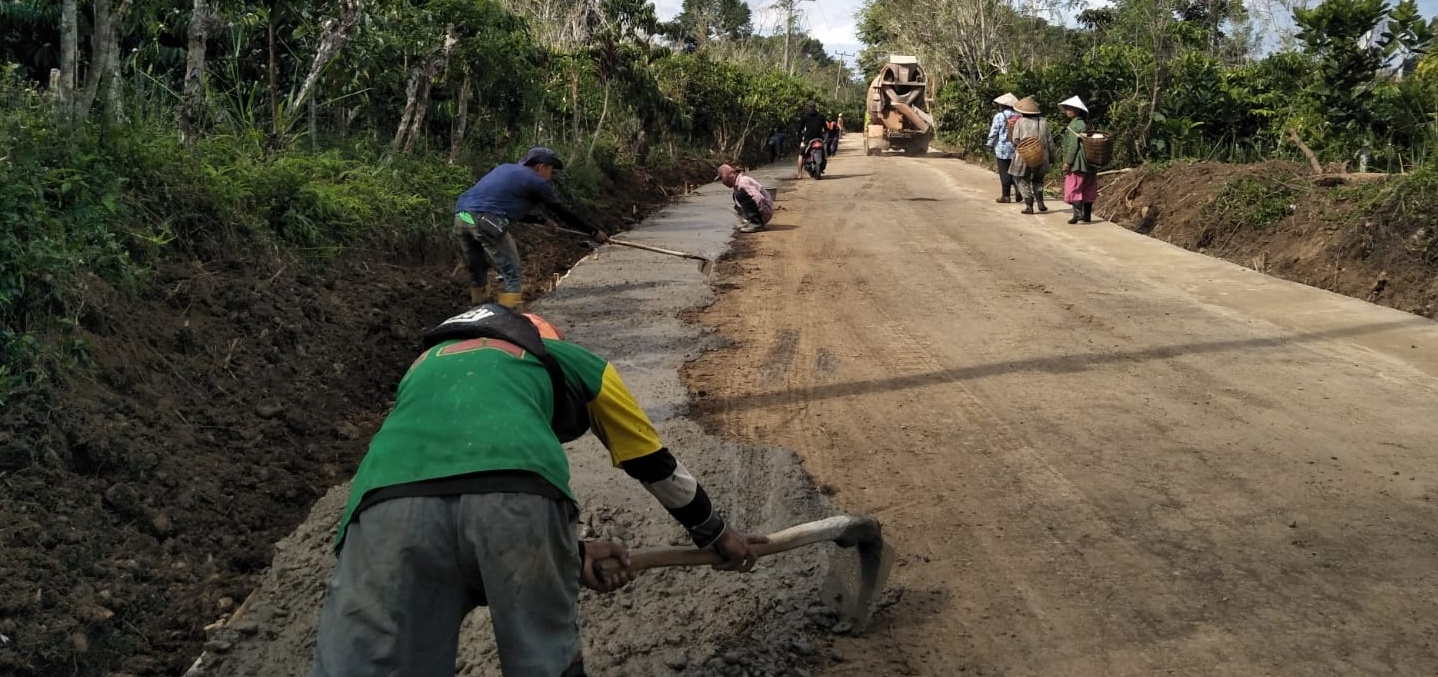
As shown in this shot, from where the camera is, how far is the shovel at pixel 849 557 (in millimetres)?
3561

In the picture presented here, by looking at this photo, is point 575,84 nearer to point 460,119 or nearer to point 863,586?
point 460,119

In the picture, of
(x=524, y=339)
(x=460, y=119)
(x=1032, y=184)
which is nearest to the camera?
(x=524, y=339)

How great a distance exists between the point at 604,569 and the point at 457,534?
1.67ft

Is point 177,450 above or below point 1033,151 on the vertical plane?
below

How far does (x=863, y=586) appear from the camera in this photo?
13.0 ft

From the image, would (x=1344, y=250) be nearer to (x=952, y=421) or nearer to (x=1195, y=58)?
(x=952, y=421)

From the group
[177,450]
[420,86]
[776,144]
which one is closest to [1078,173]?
[420,86]

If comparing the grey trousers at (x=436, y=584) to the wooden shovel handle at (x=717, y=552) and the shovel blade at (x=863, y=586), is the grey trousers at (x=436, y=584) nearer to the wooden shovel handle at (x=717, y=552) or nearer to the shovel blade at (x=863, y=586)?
the wooden shovel handle at (x=717, y=552)

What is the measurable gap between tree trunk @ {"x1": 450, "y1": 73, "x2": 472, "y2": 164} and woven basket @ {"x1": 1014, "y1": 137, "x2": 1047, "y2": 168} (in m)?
7.19

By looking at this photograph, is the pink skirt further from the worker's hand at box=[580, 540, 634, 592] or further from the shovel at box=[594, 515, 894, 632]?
the worker's hand at box=[580, 540, 634, 592]

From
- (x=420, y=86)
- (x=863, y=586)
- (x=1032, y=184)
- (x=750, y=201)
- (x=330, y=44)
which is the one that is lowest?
(x=863, y=586)

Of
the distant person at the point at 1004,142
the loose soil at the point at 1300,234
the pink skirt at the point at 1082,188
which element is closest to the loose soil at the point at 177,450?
the loose soil at the point at 1300,234

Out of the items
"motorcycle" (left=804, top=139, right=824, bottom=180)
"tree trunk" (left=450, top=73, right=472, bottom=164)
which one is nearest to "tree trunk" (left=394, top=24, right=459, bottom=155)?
"tree trunk" (left=450, top=73, right=472, bottom=164)

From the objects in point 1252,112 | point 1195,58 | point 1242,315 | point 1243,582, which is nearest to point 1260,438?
point 1243,582
